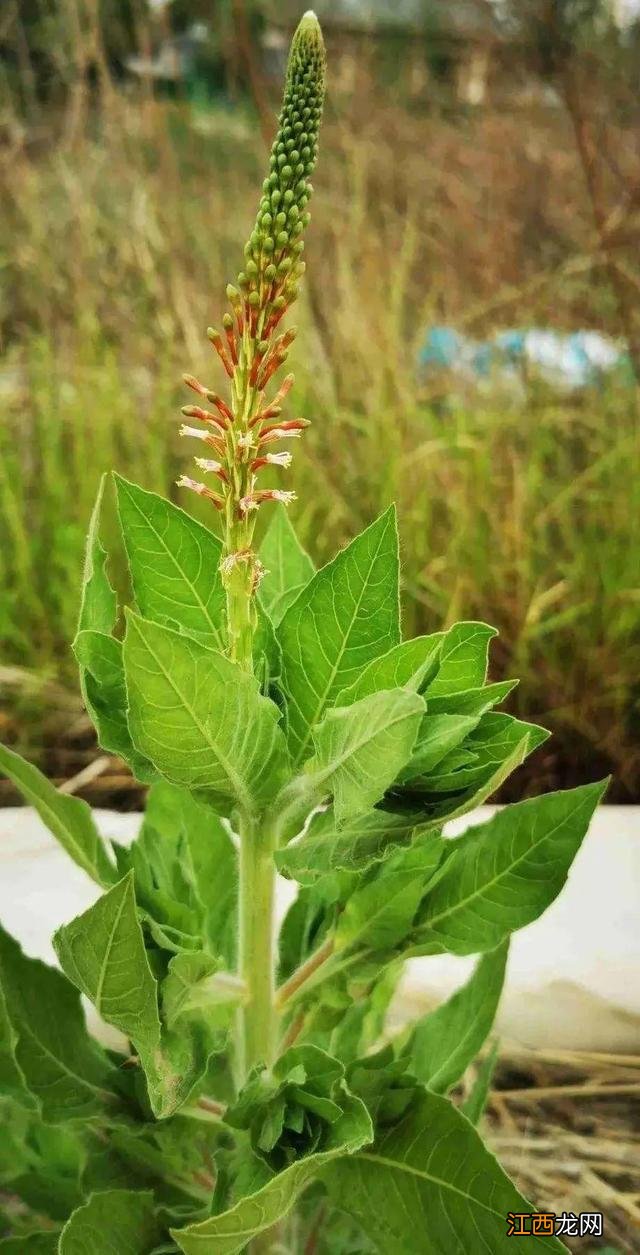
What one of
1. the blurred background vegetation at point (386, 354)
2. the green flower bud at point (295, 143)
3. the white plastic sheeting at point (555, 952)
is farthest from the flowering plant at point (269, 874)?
the blurred background vegetation at point (386, 354)

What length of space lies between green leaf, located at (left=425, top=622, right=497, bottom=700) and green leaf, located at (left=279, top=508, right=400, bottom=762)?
0.02 m

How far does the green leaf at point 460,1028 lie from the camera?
59cm

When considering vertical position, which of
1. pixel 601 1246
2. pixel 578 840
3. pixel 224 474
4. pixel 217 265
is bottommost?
pixel 601 1246

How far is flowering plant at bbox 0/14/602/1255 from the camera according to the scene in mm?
384

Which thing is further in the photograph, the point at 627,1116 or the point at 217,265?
the point at 217,265

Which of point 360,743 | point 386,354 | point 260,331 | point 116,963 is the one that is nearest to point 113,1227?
point 116,963

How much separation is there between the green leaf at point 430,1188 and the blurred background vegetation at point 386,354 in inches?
28.6

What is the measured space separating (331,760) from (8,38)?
1.99m

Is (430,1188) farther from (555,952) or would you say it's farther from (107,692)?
(555,952)

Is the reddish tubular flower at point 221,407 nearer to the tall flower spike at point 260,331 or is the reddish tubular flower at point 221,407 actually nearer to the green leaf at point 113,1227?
the tall flower spike at point 260,331

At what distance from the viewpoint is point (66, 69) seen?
81.9 inches

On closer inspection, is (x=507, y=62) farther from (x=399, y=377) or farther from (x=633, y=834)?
(x=633, y=834)

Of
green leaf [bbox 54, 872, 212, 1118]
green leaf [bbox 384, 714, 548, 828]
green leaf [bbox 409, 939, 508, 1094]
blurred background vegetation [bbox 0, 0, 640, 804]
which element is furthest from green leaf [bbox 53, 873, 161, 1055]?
blurred background vegetation [bbox 0, 0, 640, 804]

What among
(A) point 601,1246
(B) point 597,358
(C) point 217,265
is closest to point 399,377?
(B) point 597,358
